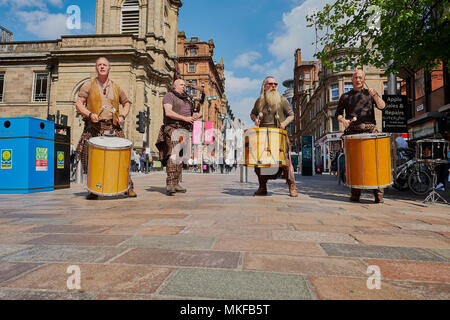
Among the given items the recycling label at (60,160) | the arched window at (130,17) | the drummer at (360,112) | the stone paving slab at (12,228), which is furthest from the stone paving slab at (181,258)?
the arched window at (130,17)

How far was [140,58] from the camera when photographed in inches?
973

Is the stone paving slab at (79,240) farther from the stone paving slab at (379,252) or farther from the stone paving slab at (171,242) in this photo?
the stone paving slab at (379,252)

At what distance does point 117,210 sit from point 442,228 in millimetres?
3618

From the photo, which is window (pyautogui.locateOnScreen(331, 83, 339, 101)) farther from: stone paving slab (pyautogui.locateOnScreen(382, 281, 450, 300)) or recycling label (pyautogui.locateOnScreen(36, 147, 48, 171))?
stone paving slab (pyautogui.locateOnScreen(382, 281, 450, 300))

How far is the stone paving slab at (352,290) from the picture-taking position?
115cm

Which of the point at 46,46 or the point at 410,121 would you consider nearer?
the point at 410,121

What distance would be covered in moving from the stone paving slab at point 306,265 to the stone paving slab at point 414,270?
0.36ft

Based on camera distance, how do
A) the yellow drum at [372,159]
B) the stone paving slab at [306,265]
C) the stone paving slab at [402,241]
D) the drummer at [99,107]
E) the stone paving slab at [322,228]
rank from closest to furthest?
the stone paving slab at [306,265] → the stone paving slab at [402,241] → the stone paving slab at [322,228] → the yellow drum at [372,159] → the drummer at [99,107]

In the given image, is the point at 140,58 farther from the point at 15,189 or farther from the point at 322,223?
the point at 322,223

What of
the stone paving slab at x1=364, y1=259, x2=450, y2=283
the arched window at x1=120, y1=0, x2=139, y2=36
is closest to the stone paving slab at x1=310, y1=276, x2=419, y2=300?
the stone paving slab at x1=364, y1=259, x2=450, y2=283

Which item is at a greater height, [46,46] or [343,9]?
[46,46]

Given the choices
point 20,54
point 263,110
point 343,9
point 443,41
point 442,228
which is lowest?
point 442,228

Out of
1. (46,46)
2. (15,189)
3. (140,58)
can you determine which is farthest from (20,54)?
(15,189)

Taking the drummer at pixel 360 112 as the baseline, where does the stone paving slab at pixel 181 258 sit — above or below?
below
